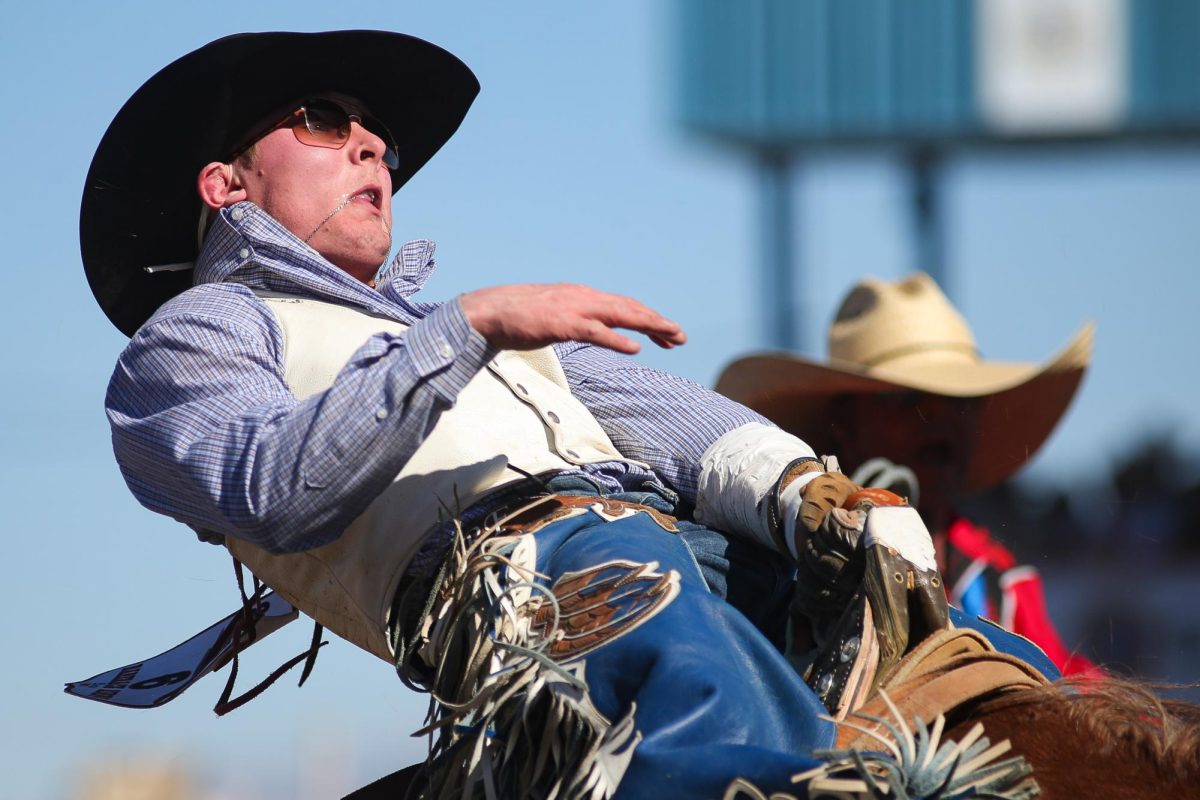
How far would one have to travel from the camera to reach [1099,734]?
196cm

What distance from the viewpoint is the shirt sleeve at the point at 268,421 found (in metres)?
2.16

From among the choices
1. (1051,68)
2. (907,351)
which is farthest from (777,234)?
(907,351)

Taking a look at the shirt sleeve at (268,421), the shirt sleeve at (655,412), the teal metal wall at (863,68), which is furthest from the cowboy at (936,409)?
the teal metal wall at (863,68)

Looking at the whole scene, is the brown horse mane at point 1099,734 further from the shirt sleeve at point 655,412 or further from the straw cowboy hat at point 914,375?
the straw cowboy hat at point 914,375

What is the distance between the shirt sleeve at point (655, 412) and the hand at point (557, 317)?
61 centimetres

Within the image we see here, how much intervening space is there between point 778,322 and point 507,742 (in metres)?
8.09

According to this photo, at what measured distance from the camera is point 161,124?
3.05m

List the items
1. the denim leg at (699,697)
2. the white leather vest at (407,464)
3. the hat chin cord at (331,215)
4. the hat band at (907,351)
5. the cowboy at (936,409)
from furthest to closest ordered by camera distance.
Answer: the hat band at (907,351) < the cowboy at (936,409) < the hat chin cord at (331,215) < the white leather vest at (407,464) < the denim leg at (699,697)

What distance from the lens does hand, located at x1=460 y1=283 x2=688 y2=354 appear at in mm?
2123

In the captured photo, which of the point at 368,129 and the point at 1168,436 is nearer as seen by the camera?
the point at 368,129

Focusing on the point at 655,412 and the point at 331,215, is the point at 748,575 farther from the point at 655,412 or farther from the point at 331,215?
the point at 331,215

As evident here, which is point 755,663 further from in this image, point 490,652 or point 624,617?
point 490,652

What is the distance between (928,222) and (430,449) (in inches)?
481

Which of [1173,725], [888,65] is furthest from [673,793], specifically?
[888,65]
